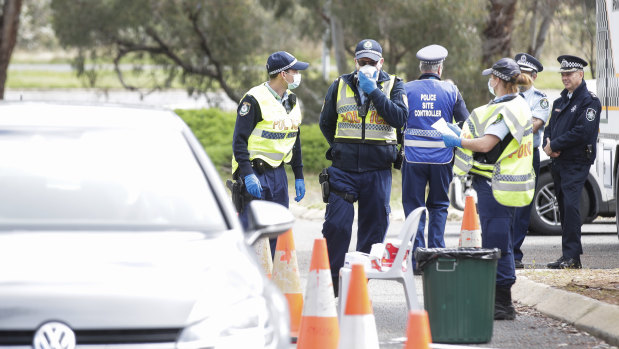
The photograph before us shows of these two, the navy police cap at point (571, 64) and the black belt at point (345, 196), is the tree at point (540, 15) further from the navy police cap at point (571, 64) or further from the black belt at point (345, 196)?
the black belt at point (345, 196)

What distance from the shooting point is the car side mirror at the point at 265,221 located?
16.1 ft

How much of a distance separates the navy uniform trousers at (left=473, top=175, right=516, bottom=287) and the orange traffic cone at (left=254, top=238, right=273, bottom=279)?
1.51 m

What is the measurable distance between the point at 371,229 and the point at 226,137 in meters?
14.5

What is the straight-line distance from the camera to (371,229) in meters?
8.77

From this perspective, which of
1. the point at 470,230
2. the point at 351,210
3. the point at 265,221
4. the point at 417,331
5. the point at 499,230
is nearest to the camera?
the point at 265,221

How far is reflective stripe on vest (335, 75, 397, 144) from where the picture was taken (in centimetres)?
873

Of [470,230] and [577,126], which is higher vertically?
[577,126]

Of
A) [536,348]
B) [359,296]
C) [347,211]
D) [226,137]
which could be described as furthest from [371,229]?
[226,137]

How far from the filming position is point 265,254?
323 inches

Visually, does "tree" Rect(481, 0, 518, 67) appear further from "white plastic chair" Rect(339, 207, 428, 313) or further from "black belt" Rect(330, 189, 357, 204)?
"white plastic chair" Rect(339, 207, 428, 313)

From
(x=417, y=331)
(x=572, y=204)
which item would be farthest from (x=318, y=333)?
(x=572, y=204)

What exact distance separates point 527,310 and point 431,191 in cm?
198

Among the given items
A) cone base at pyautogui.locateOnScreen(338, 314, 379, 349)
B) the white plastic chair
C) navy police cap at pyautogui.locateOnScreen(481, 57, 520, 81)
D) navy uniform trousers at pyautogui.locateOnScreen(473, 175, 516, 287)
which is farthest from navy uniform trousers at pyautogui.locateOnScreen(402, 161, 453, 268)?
cone base at pyautogui.locateOnScreen(338, 314, 379, 349)

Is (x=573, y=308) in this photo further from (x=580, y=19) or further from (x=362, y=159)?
(x=580, y=19)
